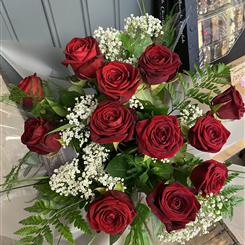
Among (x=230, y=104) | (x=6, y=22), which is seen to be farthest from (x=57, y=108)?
(x=6, y=22)

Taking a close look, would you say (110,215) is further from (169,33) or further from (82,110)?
(169,33)

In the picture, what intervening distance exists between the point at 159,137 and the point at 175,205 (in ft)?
0.32

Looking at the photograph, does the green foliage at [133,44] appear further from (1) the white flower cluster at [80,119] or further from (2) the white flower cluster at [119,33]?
(1) the white flower cluster at [80,119]

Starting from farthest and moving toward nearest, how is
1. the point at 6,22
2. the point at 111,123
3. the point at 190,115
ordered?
the point at 6,22, the point at 190,115, the point at 111,123

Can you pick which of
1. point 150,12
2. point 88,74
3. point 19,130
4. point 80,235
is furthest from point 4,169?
point 150,12

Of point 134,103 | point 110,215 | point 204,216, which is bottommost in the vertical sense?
point 204,216

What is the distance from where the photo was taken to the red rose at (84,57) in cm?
63

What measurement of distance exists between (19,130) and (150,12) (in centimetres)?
65

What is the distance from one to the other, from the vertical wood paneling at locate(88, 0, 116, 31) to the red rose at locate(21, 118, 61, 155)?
2.16 ft

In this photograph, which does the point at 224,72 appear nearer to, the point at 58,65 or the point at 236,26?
the point at 58,65

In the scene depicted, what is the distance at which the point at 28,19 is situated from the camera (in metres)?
1.16

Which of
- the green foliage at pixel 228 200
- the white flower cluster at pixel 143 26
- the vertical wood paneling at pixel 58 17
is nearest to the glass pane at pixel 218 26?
the vertical wood paneling at pixel 58 17

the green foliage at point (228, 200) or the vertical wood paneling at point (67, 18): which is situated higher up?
the vertical wood paneling at point (67, 18)

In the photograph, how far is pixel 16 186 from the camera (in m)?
0.76
